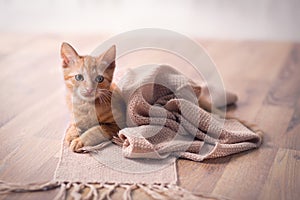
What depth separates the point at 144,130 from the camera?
5.49ft

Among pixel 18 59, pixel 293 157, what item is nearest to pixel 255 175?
pixel 293 157

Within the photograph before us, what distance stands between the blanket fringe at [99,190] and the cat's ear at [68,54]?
0.45 meters

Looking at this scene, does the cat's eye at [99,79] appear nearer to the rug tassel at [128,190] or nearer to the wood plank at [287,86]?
the rug tassel at [128,190]

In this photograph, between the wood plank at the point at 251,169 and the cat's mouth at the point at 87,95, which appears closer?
the wood plank at the point at 251,169

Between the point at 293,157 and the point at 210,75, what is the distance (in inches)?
32.4

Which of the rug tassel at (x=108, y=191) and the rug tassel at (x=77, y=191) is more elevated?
the rug tassel at (x=77, y=191)

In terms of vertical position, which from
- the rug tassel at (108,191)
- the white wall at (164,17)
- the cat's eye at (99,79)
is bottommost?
the rug tassel at (108,191)

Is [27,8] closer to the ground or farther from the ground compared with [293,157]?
farther from the ground

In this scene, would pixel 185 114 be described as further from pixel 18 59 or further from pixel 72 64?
pixel 18 59

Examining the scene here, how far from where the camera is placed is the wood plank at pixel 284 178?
1.45 m

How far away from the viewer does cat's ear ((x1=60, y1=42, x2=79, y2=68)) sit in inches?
65.1

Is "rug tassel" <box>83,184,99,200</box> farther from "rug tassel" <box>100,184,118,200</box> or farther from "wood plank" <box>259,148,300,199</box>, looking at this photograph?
"wood plank" <box>259,148,300,199</box>

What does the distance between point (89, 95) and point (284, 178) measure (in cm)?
72

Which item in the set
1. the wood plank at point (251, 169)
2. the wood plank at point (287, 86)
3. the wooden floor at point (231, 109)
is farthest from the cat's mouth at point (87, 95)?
the wood plank at point (287, 86)
